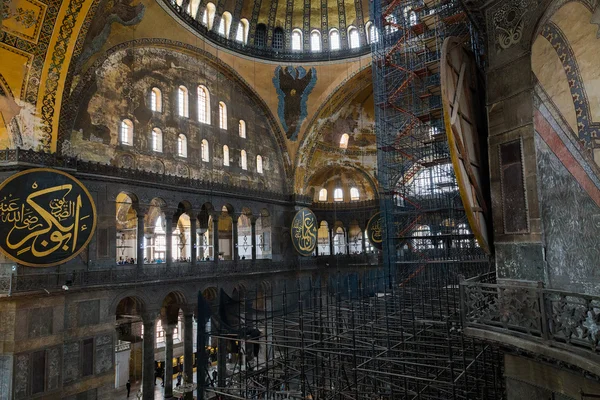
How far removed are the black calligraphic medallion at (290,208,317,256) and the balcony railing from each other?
2.14 feet

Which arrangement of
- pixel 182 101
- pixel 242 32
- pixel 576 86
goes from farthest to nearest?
pixel 242 32
pixel 182 101
pixel 576 86

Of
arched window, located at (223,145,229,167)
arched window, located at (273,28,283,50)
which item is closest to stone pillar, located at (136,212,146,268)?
arched window, located at (223,145,229,167)

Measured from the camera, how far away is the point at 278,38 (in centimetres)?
1953

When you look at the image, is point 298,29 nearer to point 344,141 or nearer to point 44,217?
point 344,141

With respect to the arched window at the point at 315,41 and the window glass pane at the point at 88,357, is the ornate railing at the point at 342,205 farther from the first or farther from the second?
the window glass pane at the point at 88,357

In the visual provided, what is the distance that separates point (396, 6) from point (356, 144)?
28.5ft

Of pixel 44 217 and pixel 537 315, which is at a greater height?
pixel 44 217

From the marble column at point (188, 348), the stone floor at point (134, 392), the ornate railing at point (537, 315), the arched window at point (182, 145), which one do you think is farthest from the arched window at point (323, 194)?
the ornate railing at point (537, 315)

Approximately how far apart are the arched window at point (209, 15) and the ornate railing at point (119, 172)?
6075 mm

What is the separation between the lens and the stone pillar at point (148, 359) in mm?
13383

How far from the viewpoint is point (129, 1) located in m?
13.1

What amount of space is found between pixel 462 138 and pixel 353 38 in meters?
15.6

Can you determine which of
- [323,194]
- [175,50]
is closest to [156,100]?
[175,50]

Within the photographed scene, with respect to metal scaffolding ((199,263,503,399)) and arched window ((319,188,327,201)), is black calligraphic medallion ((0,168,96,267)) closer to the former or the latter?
metal scaffolding ((199,263,503,399))
